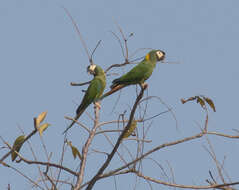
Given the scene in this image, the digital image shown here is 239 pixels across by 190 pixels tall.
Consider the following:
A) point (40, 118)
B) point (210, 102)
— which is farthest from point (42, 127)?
point (210, 102)

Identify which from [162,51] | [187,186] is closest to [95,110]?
[187,186]

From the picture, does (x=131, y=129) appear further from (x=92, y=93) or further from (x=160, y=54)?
(x=160, y=54)

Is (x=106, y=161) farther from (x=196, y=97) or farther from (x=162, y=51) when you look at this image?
(x=162, y=51)

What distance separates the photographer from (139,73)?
5316mm

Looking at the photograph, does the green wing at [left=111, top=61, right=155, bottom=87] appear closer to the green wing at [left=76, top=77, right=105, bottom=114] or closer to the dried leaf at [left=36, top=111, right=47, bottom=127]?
the green wing at [left=76, top=77, right=105, bottom=114]

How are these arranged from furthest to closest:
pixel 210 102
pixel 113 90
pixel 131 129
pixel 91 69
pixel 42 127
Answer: pixel 91 69
pixel 113 90
pixel 131 129
pixel 210 102
pixel 42 127

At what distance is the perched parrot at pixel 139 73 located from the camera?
5.03 metres

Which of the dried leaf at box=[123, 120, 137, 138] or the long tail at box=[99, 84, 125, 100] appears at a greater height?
the long tail at box=[99, 84, 125, 100]

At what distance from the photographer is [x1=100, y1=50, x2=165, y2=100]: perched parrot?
5032 mm

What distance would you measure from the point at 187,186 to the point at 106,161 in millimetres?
607

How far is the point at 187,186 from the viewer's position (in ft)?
8.26

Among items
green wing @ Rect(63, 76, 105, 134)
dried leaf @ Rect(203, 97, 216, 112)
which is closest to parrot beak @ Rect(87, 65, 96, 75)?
green wing @ Rect(63, 76, 105, 134)

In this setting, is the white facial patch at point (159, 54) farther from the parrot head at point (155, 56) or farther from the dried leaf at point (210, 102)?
the dried leaf at point (210, 102)

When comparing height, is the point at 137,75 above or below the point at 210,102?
above
